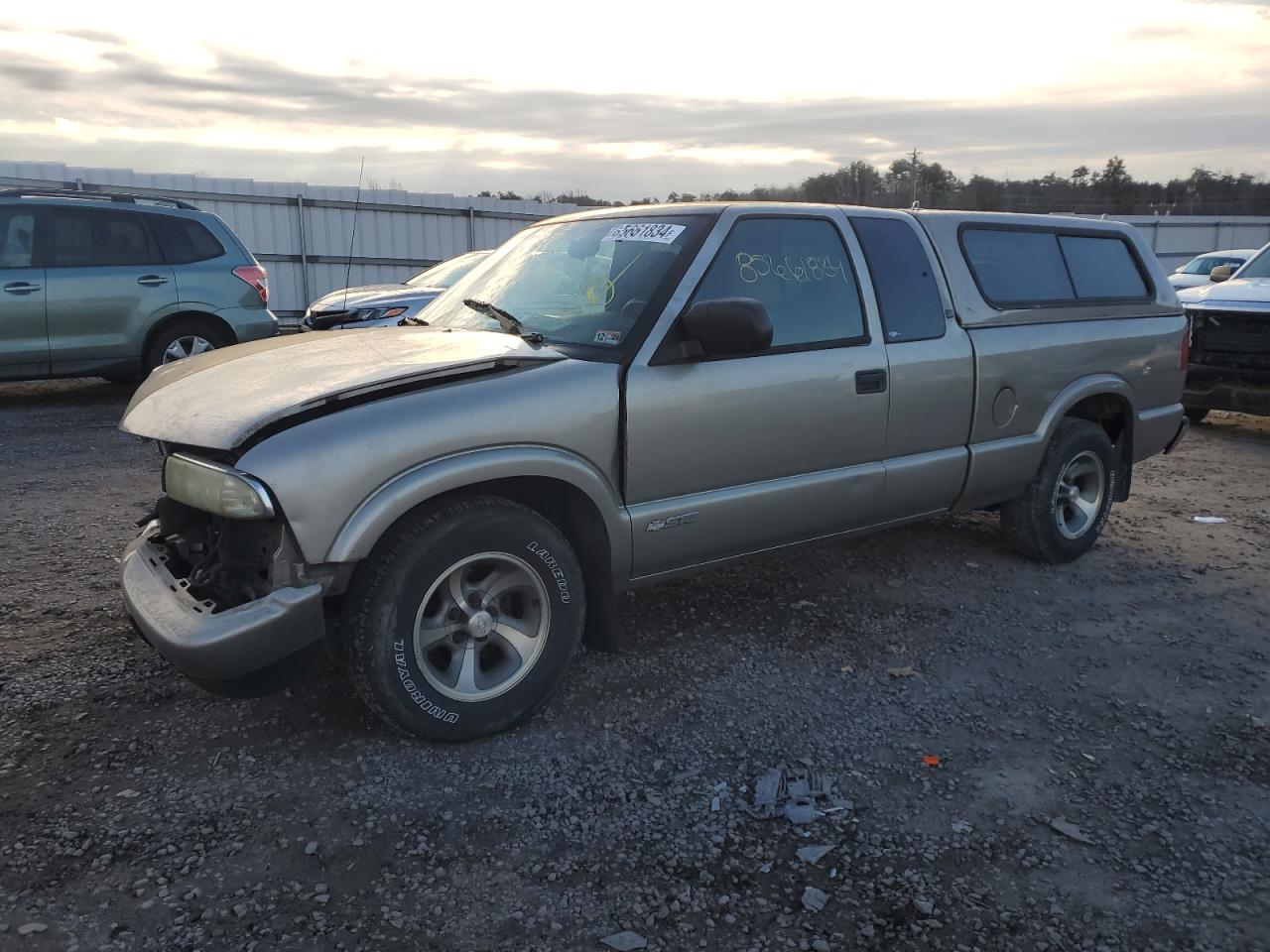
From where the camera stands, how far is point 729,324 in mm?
3504

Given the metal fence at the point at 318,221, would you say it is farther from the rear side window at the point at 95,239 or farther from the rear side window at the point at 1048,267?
the rear side window at the point at 1048,267

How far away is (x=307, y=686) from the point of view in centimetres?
376

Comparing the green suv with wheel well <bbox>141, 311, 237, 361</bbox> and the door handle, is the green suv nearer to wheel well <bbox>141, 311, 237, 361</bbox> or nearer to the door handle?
wheel well <bbox>141, 311, 237, 361</bbox>

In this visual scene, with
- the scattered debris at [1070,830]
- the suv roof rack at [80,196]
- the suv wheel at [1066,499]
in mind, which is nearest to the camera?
the scattered debris at [1070,830]

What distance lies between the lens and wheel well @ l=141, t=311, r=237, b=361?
30.9 ft

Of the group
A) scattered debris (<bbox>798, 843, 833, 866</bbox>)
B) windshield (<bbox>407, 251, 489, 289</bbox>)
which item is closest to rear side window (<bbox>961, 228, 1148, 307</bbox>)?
scattered debris (<bbox>798, 843, 833, 866</bbox>)

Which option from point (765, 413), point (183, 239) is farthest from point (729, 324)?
point (183, 239)

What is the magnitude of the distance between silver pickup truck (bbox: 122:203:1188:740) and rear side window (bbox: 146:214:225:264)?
611 cm

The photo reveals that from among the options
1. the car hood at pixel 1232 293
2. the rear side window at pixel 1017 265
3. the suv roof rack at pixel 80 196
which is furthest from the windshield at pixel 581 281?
the car hood at pixel 1232 293

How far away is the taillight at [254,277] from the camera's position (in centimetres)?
985

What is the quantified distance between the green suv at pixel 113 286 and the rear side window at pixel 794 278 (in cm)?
703

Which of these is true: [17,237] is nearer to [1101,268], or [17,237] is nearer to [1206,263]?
[1101,268]

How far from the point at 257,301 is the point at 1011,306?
25.1 feet

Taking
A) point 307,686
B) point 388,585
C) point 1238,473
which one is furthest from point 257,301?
point 1238,473
